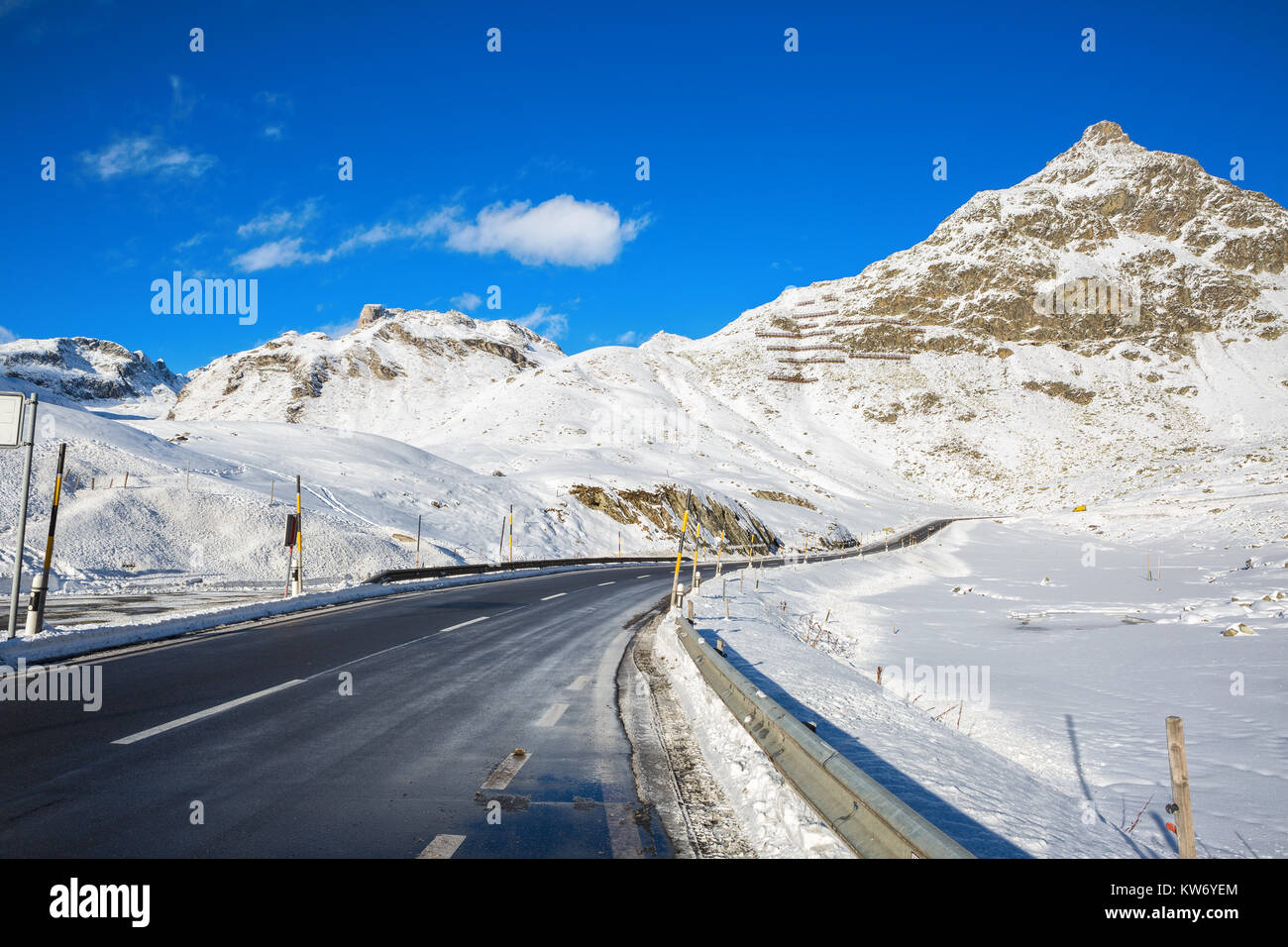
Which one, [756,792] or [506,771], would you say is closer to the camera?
[756,792]

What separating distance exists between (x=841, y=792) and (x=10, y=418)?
11.7 meters

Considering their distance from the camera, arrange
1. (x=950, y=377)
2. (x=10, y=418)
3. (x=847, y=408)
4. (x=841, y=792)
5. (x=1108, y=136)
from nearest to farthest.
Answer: (x=841, y=792) < (x=10, y=418) < (x=847, y=408) < (x=950, y=377) < (x=1108, y=136)

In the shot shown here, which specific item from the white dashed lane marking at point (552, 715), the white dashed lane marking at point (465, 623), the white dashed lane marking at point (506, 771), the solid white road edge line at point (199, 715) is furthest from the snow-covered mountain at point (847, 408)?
the white dashed lane marking at point (506, 771)

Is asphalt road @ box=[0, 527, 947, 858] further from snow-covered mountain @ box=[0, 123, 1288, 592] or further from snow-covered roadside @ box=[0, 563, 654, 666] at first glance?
snow-covered mountain @ box=[0, 123, 1288, 592]

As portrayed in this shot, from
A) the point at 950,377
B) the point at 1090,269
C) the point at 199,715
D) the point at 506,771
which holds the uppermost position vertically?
the point at 1090,269

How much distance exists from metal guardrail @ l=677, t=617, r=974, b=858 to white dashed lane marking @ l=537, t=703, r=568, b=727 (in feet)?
6.34

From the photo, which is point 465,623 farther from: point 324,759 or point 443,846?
point 443,846

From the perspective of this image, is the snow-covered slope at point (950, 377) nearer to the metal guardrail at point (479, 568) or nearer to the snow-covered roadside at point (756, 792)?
the metal guardrail at point (479, 568)

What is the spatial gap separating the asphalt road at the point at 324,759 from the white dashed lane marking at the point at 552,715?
4cm

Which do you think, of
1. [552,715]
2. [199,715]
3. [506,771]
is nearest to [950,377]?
[552,715]

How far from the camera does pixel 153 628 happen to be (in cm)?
1069

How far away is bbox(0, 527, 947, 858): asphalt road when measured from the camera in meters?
3.83

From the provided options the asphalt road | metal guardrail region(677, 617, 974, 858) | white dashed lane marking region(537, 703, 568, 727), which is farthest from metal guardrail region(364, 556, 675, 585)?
metal guardrail region(677, 617, 974, 858)

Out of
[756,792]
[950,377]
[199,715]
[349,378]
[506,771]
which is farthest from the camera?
[349,378]
